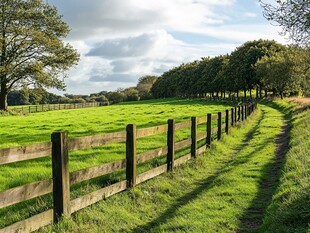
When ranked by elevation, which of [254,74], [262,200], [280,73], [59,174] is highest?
[254,74]

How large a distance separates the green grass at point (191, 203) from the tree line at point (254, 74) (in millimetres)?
20714

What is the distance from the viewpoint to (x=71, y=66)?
4503 cm

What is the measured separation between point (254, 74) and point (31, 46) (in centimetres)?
4612

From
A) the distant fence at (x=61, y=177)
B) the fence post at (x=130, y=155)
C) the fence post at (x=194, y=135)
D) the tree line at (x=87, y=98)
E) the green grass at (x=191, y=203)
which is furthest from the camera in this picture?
the tree line at (x=87, y=98)

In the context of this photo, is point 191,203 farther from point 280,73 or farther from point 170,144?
point 280,73

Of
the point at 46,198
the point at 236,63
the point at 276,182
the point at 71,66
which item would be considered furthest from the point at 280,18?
the point at 236,63

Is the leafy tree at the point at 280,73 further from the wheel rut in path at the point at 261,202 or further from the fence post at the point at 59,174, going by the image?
the fence post at the point at 59,174

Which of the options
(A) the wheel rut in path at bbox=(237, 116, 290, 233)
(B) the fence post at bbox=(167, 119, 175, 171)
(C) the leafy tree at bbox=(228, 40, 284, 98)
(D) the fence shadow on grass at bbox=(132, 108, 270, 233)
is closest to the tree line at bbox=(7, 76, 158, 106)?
(C) the leafy tree at bbox=(228, 40, 284, 98)

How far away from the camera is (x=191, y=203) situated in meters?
7.68

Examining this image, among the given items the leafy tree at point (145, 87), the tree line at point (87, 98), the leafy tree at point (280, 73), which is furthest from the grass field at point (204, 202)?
the leafy tree at point (145, 87)

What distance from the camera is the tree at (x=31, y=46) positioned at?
41.0 metres

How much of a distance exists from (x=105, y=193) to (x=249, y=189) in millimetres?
3948

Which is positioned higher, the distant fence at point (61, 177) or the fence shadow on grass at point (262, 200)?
the distant fence at point (61, 177)

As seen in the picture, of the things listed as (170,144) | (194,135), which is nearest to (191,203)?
(170,144)
